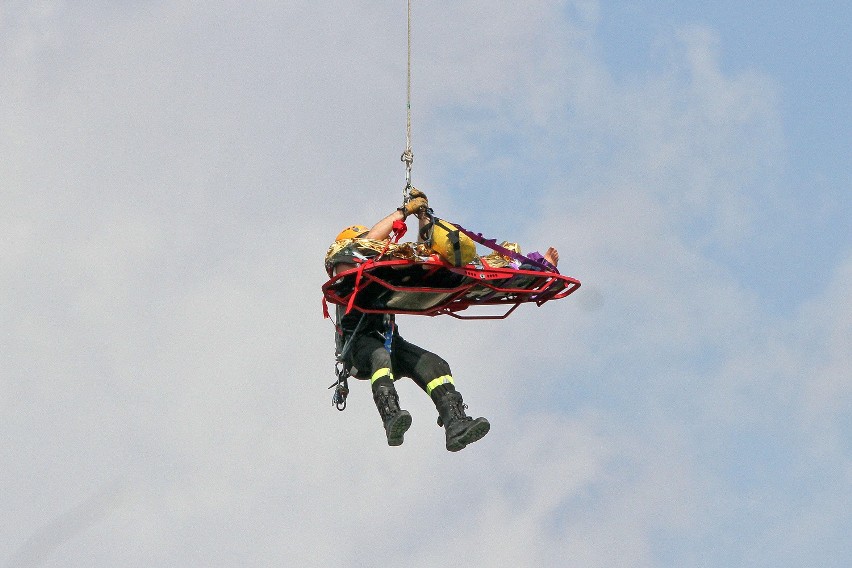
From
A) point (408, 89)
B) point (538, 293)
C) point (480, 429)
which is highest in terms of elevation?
point (408, 89)

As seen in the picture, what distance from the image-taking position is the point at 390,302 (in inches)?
906

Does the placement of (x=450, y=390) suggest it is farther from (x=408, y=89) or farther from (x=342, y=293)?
(x=408, y=89)

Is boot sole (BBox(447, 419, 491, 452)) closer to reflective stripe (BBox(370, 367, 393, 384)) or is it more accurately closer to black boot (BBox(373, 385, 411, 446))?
black boot (BBox(373, 385, 411, 446))

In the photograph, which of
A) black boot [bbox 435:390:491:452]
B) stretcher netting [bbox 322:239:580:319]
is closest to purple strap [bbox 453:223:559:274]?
stretcher netting [bbox 322:239:580:319]

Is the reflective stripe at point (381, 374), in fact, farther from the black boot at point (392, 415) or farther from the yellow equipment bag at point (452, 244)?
the yellow equipment bag at point (452, 244)

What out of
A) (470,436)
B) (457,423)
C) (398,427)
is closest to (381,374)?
(398,427)

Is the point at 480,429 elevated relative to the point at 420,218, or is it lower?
lower

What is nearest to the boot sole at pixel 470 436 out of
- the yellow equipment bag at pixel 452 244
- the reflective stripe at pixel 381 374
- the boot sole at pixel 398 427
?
the boot sole at pixel 398 427

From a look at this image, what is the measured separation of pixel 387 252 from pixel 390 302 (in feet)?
3.81

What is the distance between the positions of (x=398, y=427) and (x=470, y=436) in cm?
86

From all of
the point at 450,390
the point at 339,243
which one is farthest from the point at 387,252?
the point at 450,390

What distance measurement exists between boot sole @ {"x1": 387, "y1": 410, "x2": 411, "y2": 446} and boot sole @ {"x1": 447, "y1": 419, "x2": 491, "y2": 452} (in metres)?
0.56

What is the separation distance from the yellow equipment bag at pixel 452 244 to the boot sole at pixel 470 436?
74.6 inches

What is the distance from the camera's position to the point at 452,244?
2203 cm
